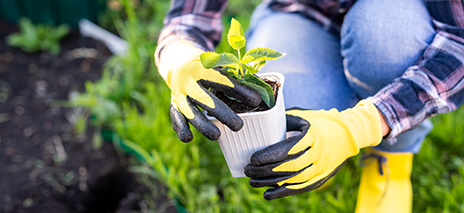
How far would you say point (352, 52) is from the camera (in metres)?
1.01

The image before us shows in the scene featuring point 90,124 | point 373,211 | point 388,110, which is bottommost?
point 90,124

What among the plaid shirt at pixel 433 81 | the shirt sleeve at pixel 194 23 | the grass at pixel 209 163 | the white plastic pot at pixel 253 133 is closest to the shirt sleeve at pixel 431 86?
the plaid shirt at pixel 433 81

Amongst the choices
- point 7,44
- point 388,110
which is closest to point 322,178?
point 388,110

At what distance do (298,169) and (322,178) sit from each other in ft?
0.31

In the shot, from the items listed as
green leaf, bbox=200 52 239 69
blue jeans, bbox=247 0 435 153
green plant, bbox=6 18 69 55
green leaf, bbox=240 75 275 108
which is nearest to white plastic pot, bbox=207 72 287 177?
green leaf, bbox=240 75 275 108

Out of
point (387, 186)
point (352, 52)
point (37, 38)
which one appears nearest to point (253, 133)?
point (352, 52)

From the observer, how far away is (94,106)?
→ 5.15 feet

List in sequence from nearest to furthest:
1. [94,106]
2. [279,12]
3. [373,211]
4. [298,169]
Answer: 1. [298,169]
2. [373,211]
3. [279,12]
4. [94,106]

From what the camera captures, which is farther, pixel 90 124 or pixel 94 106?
pixel 90 124

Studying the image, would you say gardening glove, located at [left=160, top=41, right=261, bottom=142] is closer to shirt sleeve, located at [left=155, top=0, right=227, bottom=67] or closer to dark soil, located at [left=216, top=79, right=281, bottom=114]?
dark soil, located at [left=216, top=79, right=281, bottom=114]

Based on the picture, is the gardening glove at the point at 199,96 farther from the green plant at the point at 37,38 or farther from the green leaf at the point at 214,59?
the green plant at the point at 37,38

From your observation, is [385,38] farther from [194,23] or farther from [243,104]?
[194,23]

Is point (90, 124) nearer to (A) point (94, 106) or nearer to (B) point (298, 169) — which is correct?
(A) point (94, 106)

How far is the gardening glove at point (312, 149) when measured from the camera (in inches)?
30.9
